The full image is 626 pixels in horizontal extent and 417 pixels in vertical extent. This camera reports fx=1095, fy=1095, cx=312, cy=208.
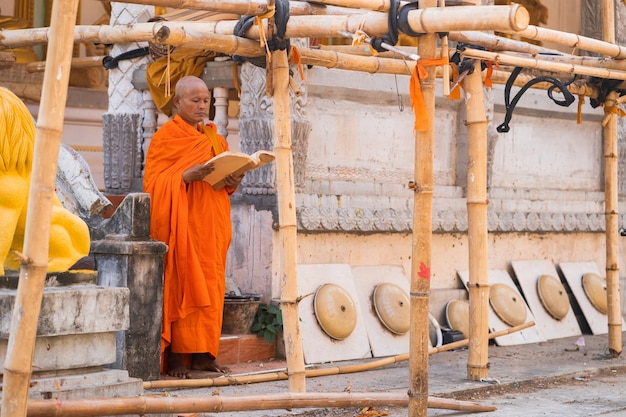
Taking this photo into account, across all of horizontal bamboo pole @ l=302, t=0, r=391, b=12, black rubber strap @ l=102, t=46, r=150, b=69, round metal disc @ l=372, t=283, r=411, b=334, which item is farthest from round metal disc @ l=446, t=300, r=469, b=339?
horizontal bamboo pole @ l=302, t=0, r=391, b=12

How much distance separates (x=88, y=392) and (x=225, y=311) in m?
2.71

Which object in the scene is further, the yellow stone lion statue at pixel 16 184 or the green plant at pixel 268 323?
the green plant at pixel 268 323

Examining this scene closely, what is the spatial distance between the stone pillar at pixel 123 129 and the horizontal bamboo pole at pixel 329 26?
2.27 metres

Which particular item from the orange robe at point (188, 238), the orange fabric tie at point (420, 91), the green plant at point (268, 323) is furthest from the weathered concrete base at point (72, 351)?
the green plant at point (268, 323)

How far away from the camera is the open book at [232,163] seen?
700cm

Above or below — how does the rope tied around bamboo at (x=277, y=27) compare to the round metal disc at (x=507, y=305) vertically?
above

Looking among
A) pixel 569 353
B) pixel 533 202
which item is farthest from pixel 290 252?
pixel 533 202

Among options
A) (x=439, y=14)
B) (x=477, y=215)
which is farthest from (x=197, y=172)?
(x=439, y=14)

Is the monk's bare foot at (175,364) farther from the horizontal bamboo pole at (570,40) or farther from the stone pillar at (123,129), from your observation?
the horizontal bamboo pole at (570,40)

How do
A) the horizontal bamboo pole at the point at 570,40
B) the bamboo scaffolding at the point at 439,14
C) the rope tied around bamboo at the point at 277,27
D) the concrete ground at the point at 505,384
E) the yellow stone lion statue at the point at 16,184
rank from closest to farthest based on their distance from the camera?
the bamboo scaffolding at the point at 439,14 < the yellow stone lion statue at the point at 16,184 < the rope tied around bamboo at the point at 277,27 < the horizontal bamboo pole at the point at 570,40 < the concrete ground at the point at 505,384

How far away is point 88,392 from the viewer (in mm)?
5566

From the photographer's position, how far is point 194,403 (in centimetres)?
525

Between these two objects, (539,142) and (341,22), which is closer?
(341,22)

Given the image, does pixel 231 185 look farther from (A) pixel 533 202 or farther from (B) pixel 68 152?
(A) pixel 533 202
